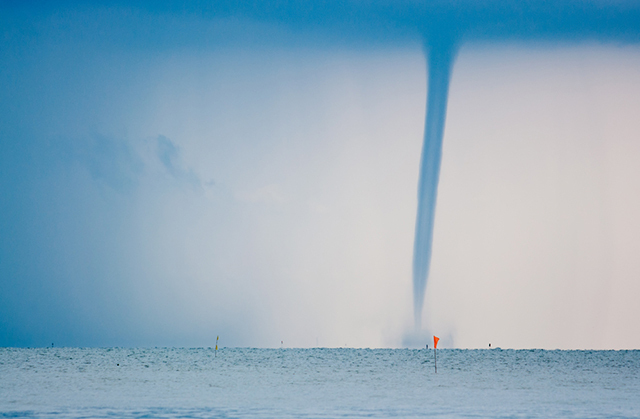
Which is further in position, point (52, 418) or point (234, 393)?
point (234, 393)

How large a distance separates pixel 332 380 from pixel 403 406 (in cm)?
2025

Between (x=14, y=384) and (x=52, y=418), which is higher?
(x=52, y=418)

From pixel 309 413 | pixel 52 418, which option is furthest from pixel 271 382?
pixel 52 418

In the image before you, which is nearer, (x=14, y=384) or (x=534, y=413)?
(x=534, y=413)

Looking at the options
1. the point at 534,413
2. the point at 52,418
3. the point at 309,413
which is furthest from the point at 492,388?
the point at 52,418

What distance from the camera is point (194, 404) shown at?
1157 inches

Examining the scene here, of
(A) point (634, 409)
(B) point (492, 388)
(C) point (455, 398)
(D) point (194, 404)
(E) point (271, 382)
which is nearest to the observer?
(A) point (634, 409)

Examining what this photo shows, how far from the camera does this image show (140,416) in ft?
80.1

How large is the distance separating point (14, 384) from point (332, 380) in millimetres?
22285

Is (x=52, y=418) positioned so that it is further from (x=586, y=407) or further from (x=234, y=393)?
(x=586, y=407)

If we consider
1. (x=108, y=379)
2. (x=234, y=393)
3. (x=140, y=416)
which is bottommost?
(x=108, y=379)

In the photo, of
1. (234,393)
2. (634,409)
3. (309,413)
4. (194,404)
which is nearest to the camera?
(309,413)

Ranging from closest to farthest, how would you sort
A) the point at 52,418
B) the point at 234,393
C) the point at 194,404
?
the point at 52,418 → the point at 194,404 → the point at 234,393

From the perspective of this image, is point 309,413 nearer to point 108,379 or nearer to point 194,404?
point 194,404
